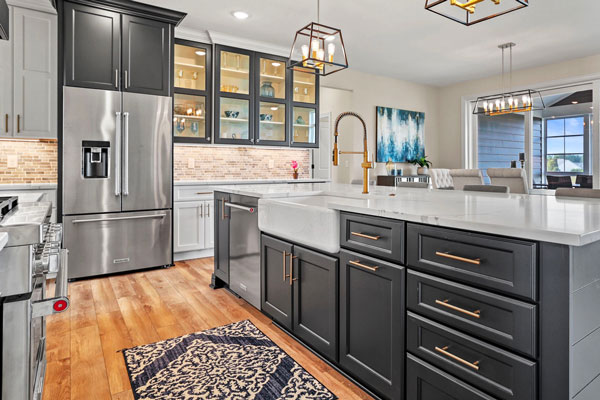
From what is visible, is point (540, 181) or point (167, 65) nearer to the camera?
point (167, 65)

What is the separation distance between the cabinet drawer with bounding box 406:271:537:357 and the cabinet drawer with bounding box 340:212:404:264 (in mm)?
124

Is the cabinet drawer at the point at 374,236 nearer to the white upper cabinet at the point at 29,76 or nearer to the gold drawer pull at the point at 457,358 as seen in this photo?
the gold drawer pull at the point at 457,358

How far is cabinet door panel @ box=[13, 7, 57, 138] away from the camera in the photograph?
11.4ft

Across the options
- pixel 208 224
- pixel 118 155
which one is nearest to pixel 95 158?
pixel 118 155

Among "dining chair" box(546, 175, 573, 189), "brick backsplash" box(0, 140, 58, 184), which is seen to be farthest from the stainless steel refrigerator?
"dining chair" box(546, 175, 573, 189)

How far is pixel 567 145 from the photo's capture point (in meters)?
6.29

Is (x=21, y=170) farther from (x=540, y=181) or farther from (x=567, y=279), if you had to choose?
(x=540, y=181)

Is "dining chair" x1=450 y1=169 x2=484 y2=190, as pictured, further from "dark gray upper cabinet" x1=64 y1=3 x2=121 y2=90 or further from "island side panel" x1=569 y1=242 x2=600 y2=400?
"dark gray upper cabinet" x1=64 y1=3 x2=121 y2=90

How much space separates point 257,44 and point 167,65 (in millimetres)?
1451

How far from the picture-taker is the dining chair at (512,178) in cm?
429

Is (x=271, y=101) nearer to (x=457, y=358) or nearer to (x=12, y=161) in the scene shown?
(x=12, y=161)

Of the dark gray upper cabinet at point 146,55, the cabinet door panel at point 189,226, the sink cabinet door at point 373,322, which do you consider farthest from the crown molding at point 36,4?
the sink cabinet door at point 373,322

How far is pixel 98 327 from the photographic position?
2.48 meters

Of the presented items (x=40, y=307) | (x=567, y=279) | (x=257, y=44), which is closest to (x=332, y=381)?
(x=567, y=279)
